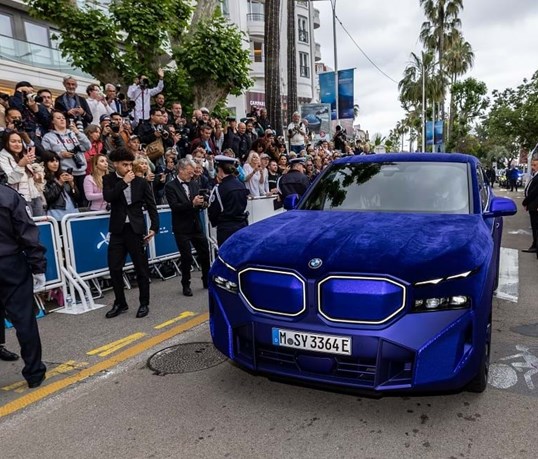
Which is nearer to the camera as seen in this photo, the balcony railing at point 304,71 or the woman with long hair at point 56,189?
the woman with long hair at point 56,189

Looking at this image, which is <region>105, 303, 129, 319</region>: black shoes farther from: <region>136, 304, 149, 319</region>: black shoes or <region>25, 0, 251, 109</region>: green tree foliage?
<region>25, 0, 251, 109</region>: green tree foliage

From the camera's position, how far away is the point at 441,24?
163 ft

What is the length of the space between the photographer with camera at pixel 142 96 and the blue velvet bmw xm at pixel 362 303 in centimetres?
754

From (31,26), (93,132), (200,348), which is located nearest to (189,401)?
(200,348)

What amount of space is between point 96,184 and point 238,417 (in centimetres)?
478

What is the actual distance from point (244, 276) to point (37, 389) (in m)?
2.04

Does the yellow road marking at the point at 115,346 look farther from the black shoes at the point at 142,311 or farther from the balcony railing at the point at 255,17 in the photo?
the balcony railing at the point at 255,17

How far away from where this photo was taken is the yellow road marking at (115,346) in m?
4.39

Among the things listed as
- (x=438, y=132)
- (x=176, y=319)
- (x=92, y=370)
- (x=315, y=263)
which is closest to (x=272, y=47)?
(x=176, y=319)

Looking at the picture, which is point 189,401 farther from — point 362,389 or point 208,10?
point 208,10

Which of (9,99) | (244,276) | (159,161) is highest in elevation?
(9,99)

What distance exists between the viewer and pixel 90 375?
3.89 meters

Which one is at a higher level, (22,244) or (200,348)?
(22,244)

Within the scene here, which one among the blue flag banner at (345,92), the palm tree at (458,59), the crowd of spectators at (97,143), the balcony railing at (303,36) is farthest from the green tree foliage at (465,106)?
the crowd of spectators at (97,143)
